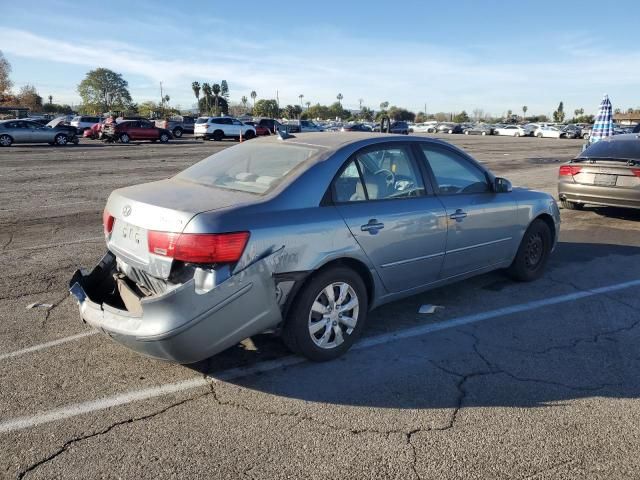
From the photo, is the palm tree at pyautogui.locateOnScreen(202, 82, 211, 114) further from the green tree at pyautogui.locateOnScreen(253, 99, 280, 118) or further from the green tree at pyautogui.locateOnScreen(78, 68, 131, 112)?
the green tree at pyautogui.locateOnScreen(78, 68, 131, 112)

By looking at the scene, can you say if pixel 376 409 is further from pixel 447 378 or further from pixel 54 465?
pixel 54 465

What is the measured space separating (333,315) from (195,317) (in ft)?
3.52

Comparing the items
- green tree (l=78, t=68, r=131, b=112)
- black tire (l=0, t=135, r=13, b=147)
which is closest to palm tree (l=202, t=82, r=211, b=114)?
green tree (l=78, t=68, r=131, b=112)

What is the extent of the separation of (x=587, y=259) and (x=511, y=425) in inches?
174

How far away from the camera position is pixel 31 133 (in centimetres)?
2816

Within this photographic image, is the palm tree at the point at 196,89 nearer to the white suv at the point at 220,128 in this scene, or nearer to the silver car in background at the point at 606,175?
the white suv at the point at 220,128

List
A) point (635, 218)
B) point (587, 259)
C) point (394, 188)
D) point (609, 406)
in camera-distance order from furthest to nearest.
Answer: point (635, 218)
point (587, 259)
point (394, 188)
point (609, 406)

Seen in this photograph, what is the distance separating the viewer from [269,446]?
2.90m

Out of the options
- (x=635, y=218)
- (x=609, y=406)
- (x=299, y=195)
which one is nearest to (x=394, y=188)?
(x=299, y=195)

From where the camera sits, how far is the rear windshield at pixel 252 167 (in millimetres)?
3866

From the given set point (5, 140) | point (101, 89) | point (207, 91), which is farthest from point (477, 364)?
point (101, 89)

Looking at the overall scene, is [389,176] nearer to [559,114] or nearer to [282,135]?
[282,135]

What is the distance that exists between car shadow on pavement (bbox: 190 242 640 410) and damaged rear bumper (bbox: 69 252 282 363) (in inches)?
17.7

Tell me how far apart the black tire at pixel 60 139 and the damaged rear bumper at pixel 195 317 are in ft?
95.0
